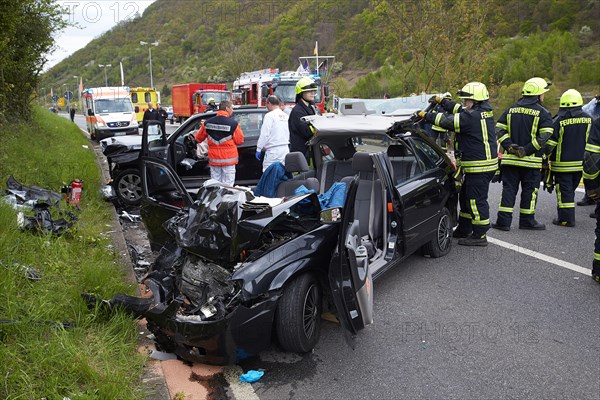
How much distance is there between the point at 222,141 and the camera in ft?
22.9

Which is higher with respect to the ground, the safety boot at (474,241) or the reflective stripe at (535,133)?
the reflective stripe at (535,133)

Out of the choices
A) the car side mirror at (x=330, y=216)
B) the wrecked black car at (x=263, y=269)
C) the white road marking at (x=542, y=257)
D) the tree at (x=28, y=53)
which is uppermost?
the tree at (x=28, y=53)

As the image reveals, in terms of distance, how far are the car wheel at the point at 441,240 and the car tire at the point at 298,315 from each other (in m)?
2.42

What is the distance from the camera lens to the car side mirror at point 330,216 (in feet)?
12.3

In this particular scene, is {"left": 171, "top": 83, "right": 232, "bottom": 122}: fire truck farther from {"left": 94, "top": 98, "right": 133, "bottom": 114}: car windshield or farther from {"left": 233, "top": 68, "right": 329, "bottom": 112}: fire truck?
{"left": 233, "top": 68, "right": 329, "bottom": 112}: fire truck

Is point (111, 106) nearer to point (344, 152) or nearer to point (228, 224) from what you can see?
point (344, 152)

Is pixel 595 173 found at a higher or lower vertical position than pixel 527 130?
lower

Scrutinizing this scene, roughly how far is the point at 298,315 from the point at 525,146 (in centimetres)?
454

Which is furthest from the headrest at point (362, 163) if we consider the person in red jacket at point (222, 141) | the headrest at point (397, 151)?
the person in red jacket at point (222, 141)

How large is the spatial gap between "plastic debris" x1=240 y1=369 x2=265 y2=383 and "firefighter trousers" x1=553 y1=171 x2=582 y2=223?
18.1 ft

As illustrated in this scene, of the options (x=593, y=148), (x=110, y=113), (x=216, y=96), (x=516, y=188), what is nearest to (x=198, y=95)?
(x=216, y=96)

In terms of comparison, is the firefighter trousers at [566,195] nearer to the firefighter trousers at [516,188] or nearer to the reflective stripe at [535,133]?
the firefighter trousers at [516,188]

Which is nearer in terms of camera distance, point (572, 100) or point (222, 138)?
point (222, 138)

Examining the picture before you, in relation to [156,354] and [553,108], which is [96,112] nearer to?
[553,108]
